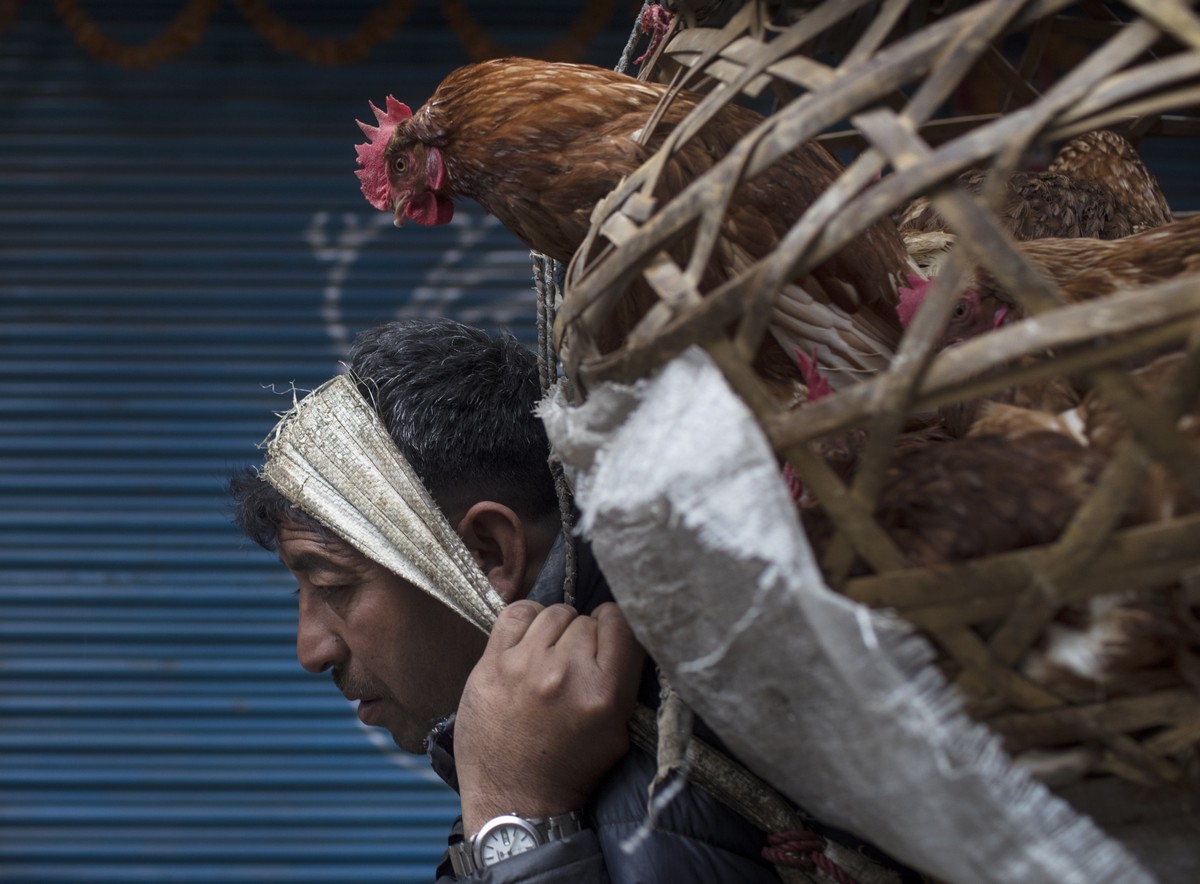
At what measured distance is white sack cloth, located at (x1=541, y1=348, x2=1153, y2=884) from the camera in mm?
633

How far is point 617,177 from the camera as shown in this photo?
143 cm

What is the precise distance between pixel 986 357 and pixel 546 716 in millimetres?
823

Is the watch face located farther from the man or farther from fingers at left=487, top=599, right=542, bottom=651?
fingers at left=487, top=599, right=542, bottom=651

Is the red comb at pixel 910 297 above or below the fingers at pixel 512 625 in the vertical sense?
above

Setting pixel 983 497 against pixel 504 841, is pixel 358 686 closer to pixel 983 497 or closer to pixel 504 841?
pixel 504 841

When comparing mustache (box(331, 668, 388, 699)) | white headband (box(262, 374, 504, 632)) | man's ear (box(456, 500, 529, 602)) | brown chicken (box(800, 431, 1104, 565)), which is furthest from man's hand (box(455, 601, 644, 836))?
brown chicken (box(800, 431, 1104, 565))

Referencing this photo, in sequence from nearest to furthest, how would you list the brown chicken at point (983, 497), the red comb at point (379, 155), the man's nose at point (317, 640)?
the brown chicken at point (983, 497)
the man's nose at point (317, 640)
the red comb at point (379, 155)

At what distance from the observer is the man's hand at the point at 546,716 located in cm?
127

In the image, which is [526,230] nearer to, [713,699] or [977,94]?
[713,699]

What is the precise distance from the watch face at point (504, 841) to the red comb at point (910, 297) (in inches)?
29.9

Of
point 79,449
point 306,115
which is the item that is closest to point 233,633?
point 79,449

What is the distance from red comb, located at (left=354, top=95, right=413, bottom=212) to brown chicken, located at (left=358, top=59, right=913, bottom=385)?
115 millimetres

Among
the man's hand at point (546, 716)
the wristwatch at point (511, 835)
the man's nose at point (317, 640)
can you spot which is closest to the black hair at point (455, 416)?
the man's nose at point (317, 640)

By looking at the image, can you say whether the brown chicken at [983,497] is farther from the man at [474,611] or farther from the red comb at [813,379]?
the man at [474,611]
